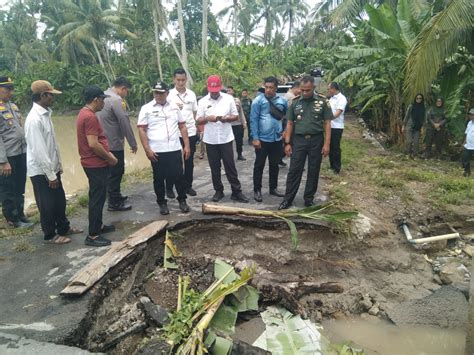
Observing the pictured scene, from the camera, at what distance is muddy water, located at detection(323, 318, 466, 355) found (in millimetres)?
3459

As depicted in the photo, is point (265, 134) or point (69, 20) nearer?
point (265, 134)

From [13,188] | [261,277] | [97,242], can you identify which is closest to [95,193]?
[97,242]

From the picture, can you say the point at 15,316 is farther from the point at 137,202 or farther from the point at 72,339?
the point at 137,202

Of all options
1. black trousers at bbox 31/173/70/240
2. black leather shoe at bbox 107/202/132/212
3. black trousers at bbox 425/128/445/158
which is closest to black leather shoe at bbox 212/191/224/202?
black leather shoe at bbox 107/202/132/212

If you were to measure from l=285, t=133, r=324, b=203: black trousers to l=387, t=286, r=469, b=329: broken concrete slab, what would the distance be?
1.86 metres

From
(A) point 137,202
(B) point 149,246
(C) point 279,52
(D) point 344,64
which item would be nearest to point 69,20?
(C) point 279,52

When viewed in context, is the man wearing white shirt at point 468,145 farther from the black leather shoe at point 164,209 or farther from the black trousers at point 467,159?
the black leather shoe at point 164,209

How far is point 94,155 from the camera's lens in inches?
162

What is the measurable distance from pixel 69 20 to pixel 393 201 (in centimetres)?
2786

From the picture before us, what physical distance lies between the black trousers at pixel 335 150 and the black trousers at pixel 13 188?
4.90 meters

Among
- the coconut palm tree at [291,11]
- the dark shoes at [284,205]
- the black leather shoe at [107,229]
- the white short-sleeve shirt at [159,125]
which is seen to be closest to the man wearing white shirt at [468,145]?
the dark shoes at [284,205]

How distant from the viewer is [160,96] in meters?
4.70

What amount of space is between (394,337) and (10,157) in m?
4.88

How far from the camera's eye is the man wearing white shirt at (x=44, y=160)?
3.92 meters
